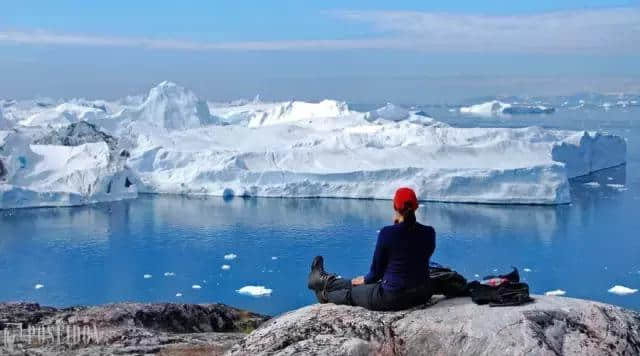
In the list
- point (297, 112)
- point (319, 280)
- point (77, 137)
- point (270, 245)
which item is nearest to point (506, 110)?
point (297, 112)

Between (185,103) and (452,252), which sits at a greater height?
(185,103)

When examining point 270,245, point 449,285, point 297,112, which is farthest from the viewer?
point 297,112

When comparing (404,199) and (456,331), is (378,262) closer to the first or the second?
(404,199)

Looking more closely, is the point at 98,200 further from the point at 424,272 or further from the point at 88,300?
the point at 424,272

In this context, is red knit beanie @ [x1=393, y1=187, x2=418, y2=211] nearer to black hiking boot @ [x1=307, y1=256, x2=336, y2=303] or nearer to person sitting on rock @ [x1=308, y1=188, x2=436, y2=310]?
person sitting on rock @ [x1=308, y1=188, x2=436, y2=310]

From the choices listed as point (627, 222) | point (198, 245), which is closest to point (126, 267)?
point (198, 245)

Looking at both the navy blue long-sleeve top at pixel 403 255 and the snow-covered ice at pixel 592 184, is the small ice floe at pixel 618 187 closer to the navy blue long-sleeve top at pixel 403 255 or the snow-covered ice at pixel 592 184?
the snow-covered ice at pixel 592 184

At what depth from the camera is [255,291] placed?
12.1 metres

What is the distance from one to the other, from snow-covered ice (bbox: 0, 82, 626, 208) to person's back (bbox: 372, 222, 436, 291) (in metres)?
18.5

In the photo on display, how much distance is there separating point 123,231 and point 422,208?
7891mm

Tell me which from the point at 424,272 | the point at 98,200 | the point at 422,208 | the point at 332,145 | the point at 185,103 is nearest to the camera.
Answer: the point at 424,272

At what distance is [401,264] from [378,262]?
9 centimetres

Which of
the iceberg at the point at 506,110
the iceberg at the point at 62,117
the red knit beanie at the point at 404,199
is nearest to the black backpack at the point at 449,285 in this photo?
the red knit beanie at the point at 404,199

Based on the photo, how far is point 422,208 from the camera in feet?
66.3
